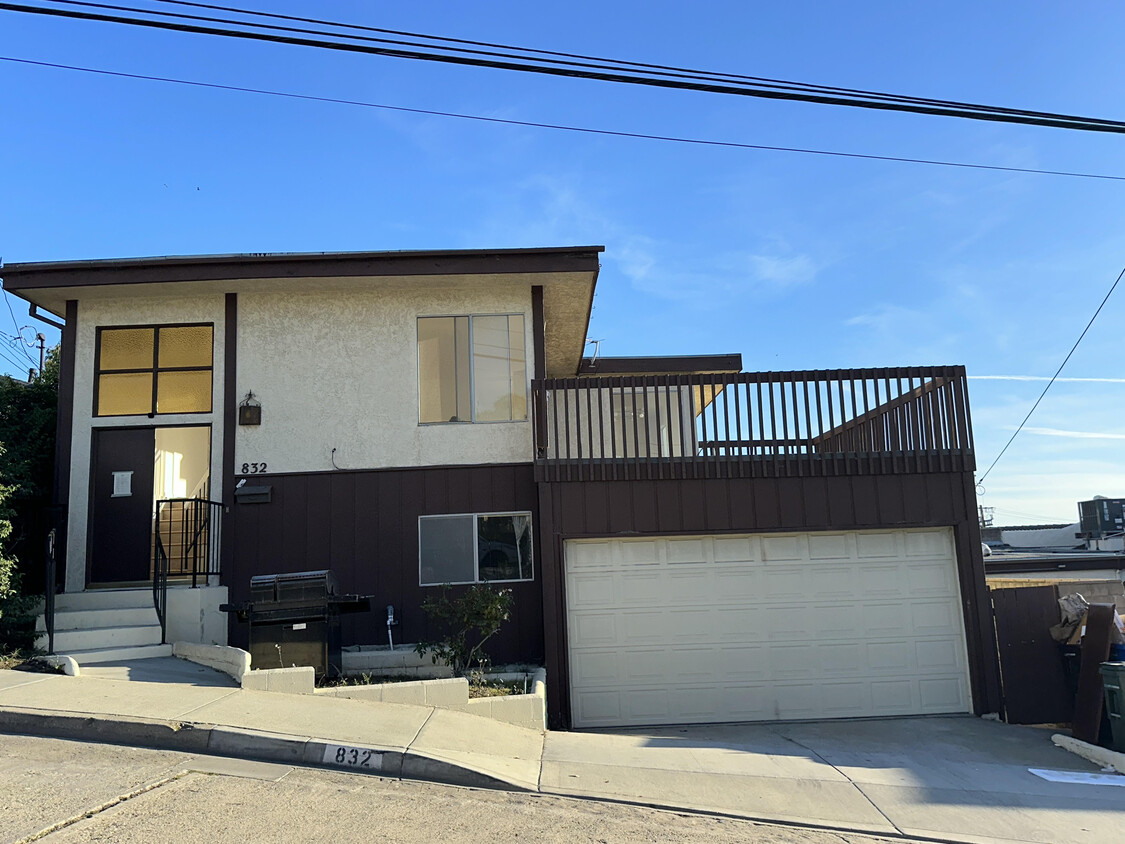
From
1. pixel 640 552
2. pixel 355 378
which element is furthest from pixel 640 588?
pixel 355 378

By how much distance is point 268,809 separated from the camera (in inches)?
232

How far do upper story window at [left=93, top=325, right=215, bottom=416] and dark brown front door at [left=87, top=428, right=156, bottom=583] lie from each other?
42 cm

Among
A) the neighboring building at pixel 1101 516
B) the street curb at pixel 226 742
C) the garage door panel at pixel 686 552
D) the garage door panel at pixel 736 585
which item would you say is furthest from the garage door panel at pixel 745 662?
the neighboring building at pixel 1101 516

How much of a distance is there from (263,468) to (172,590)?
6.22 ft

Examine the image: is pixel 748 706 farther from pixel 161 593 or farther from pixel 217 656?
pixel 161 593

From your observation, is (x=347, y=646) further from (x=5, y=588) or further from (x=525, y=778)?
(x=525, y=778)

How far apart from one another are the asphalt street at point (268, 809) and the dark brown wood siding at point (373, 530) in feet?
14.9

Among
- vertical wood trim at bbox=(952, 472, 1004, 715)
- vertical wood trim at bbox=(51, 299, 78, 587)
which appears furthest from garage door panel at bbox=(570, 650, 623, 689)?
vertical wood trim at bbox=(51, 299, 78, 587)

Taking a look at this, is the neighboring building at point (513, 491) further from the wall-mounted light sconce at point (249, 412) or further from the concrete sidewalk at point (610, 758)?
the concrete sidewalk at point (610, 758)

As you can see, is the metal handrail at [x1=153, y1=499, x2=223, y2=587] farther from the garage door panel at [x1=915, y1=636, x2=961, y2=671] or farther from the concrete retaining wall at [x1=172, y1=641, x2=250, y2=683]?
the garage door panel at [x1=915, y1=636, x2=961, y2=671]

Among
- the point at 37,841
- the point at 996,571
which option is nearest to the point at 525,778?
the point at 37,841

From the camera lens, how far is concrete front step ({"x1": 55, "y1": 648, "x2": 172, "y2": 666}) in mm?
9538

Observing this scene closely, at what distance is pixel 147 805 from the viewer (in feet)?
19.0

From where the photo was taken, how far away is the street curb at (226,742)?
693 cm
